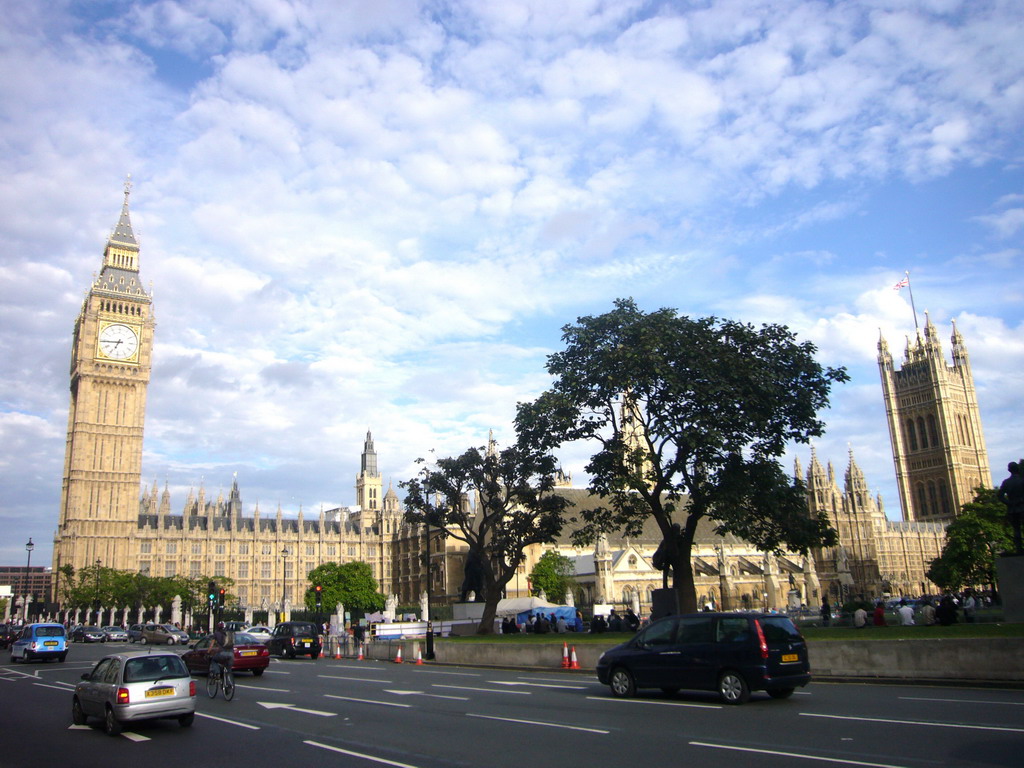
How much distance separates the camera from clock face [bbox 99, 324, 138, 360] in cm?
11081

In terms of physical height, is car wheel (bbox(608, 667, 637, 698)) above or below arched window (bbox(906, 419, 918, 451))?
below

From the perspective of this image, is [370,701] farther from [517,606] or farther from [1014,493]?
[517,606]

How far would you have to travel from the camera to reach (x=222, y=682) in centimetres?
1862

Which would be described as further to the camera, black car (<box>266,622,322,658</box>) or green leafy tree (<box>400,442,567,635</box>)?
green leafy tree (<box>400,442,567,635</box>)

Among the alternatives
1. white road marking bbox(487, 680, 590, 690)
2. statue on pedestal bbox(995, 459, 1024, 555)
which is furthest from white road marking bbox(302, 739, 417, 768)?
statue on pedestal bbox(995, 459, 1024, 555)

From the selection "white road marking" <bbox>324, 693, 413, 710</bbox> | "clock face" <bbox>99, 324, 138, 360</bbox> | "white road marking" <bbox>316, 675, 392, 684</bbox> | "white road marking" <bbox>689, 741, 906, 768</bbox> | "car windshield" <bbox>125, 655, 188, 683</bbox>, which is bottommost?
"white road marking" <bbox>316, 675, 392, 684</bbox>

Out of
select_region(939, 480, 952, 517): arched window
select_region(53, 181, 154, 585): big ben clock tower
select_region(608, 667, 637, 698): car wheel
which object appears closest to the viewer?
select_region(608, 667, 637, 698): car wheel

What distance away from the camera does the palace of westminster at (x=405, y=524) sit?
3632 inches

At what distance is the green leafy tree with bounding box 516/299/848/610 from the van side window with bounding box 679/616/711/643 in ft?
41.0

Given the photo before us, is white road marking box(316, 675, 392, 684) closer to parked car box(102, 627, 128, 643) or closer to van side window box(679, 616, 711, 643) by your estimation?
van side window box(679, 616, 711, 643)

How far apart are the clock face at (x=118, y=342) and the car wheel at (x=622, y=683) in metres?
111

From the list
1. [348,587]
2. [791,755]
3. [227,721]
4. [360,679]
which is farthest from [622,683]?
[348,587]

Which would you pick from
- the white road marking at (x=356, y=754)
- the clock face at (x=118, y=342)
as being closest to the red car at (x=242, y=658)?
the white road marking at (x=356, y=754)

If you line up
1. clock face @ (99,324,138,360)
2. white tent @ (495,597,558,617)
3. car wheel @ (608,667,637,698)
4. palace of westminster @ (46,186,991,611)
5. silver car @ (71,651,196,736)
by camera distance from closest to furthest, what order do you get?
silver car @ (71,651,196,736), car wheel @ (608,667,637,698), white tent @ (495,597,558,617), palace of westminster @ (46,186,991,611), clock face @ (99,324,138,360)
